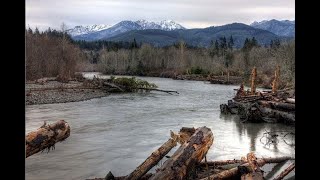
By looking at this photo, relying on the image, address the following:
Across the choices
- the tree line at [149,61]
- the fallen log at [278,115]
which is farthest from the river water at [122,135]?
the tree line at [149,61]

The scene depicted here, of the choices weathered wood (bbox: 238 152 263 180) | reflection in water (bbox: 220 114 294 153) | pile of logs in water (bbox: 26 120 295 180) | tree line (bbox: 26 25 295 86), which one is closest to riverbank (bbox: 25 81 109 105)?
tree line (bbox: 26 25 295 86)

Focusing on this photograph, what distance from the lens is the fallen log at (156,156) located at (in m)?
8.91

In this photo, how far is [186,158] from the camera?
29.4 feet

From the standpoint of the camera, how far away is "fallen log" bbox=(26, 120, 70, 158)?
11383 mm

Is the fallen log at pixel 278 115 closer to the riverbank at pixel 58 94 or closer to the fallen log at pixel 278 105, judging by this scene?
the fallen log at pixel 278 105

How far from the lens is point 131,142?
54.7 ft

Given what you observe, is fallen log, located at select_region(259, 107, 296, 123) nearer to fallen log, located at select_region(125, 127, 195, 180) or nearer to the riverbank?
fallen log, located at select_region(125, 127, 195, 180)

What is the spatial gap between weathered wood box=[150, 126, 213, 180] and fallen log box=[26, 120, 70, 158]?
452cm

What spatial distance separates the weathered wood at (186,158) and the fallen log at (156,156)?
591mm

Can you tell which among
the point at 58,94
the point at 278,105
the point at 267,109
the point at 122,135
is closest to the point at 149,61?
the point at 58,94

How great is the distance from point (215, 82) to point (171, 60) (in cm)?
4146

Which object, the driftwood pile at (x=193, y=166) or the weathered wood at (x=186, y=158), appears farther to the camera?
the driftwood pile at (x=193, y=166)
